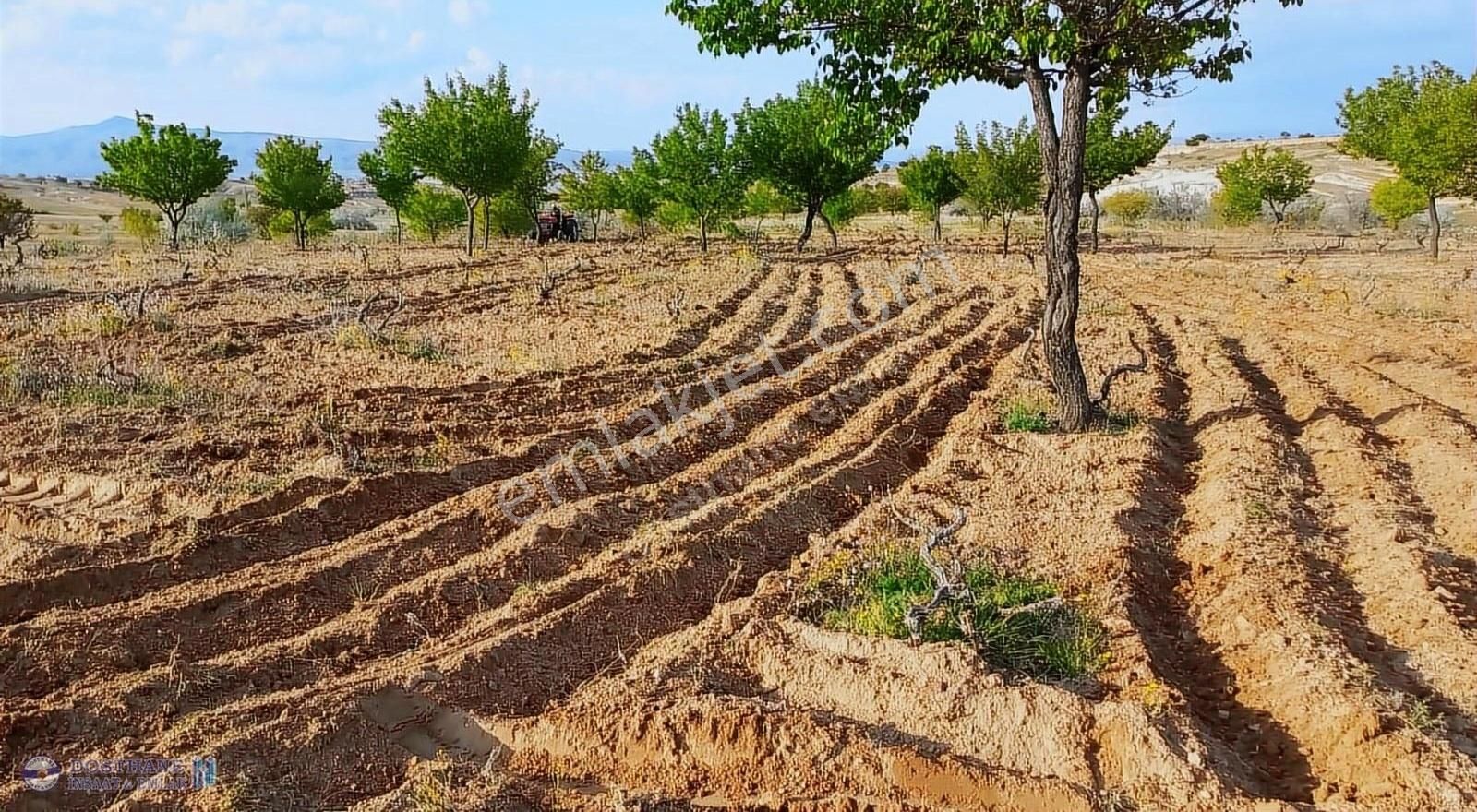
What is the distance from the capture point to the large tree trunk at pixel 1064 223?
24.8 feet

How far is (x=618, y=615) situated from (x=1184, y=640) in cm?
300

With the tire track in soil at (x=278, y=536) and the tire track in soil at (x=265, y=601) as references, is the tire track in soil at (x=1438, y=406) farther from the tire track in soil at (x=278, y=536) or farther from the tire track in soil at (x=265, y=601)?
the tire track in soil at (x=265, y=601)

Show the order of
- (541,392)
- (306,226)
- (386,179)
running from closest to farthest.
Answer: (541,392) < (386,179) < (306,226)

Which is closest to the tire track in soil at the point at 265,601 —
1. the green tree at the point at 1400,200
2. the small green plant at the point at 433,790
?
the small green plant at the point at 433,790

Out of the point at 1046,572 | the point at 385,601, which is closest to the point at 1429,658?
the point at 1046,572

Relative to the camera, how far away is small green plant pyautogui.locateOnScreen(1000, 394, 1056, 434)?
27.4 ft

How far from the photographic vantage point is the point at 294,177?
29016mm

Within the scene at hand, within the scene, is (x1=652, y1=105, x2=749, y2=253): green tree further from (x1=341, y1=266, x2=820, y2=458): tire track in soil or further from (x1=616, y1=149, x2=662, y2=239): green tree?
(x1=341, y1=266, x2=820, y2=458): tire track in soil

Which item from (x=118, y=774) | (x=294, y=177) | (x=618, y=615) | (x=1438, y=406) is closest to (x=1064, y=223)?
(x=1438, y=406)

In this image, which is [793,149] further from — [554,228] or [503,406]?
[503,406]

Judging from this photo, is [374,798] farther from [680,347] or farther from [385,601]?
[680,347]

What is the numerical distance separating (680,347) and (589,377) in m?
2.17

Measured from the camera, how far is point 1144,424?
841cm

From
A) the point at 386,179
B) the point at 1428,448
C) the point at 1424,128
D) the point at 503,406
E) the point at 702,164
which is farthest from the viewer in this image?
the point at 386,179
